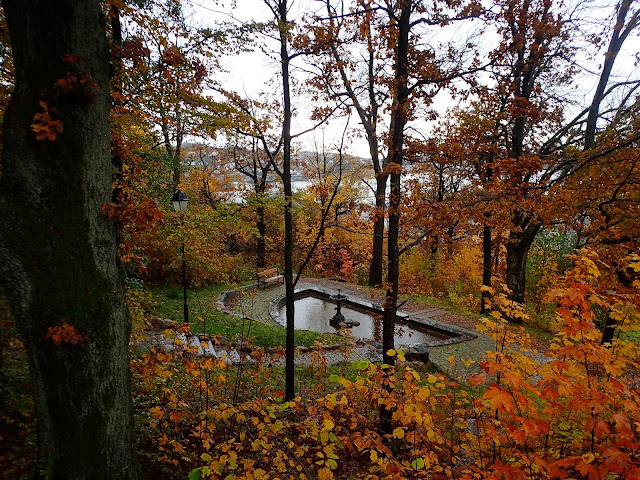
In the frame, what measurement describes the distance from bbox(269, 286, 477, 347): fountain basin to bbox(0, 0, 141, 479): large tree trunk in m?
6.91

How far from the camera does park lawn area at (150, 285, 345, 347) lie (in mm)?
8133

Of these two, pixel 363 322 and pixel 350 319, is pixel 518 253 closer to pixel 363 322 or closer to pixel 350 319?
pixel 363 322

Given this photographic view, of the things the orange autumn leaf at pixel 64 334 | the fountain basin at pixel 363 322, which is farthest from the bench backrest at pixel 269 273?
the orange autumn leaf at pixel 64 334

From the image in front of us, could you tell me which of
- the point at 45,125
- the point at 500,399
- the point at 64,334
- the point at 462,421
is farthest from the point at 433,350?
the point at 45,125

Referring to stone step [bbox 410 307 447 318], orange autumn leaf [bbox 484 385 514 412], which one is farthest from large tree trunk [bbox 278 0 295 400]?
stone step [bbox 410 307 447 318]

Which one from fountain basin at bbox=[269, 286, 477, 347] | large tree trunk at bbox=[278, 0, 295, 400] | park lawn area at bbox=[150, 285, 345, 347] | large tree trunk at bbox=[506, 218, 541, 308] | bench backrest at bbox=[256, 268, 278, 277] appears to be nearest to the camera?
large tree trunk at bbox=[278, 0, 295, 400]

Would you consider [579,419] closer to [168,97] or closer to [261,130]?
[261,130]

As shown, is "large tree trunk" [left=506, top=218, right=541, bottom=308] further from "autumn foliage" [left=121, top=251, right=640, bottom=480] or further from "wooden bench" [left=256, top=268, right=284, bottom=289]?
"wooden bench" [left=256, top=268, right=284, bottom=289]

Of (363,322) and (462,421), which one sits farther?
(363,322)

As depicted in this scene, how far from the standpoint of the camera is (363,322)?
37.1ft

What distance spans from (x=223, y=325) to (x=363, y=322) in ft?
16.0

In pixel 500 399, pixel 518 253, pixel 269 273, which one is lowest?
pixel 269 273

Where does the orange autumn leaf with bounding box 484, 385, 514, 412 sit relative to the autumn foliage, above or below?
above

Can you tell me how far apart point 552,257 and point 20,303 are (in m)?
15.9
